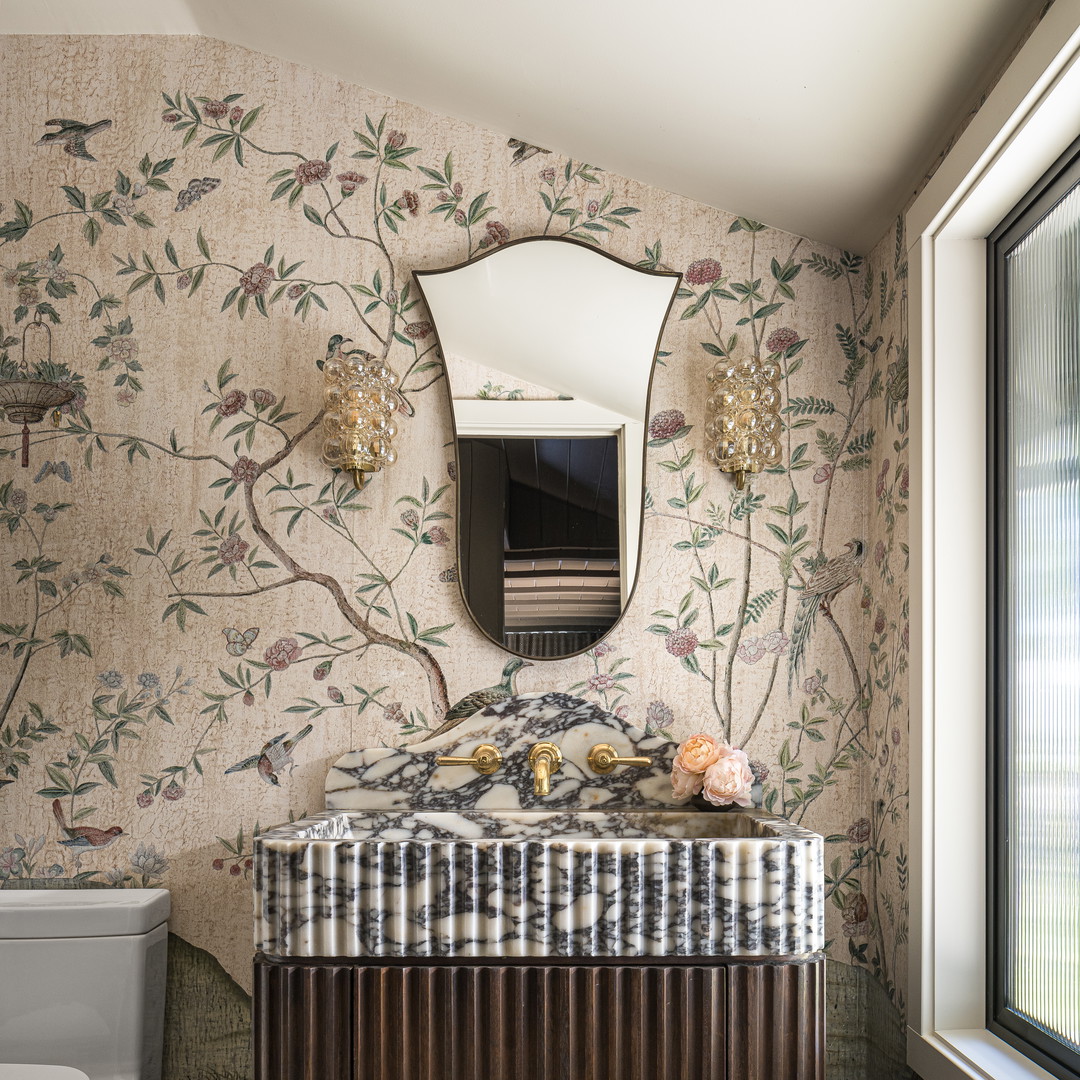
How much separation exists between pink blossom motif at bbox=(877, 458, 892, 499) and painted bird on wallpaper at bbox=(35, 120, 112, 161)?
1740mm

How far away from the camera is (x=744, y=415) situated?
6.40ft

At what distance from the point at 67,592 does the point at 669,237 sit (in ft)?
4.70

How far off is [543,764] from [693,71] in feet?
4.15

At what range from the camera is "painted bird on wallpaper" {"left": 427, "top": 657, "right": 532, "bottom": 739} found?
1972 millimetres

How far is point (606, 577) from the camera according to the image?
1993mm

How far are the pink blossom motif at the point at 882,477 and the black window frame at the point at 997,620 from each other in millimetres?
247

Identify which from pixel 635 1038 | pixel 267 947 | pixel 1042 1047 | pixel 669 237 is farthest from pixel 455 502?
pixel 1042 1047

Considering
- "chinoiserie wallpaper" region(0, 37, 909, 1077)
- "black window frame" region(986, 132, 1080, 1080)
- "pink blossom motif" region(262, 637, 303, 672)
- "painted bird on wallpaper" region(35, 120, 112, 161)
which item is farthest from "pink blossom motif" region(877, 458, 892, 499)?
"painted bird on wallpaper" region(35, 120, 112, 161)

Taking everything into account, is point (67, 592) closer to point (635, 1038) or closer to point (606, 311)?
point (606, 311)

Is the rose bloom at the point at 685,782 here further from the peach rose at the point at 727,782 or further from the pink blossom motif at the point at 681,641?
the pink blossom motif at the point at 681,641

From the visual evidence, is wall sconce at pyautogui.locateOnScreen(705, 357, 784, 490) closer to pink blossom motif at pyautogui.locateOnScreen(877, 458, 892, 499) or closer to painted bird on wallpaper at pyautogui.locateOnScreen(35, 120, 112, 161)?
pink blossom motif at pyautogui.locateOnScreen(877, 458, 892, 499)

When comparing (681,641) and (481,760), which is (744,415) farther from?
(481,760)

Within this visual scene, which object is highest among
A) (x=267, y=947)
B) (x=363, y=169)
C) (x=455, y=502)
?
(x=363, y=169)

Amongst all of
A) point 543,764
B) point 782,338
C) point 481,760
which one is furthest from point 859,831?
point 782,338
